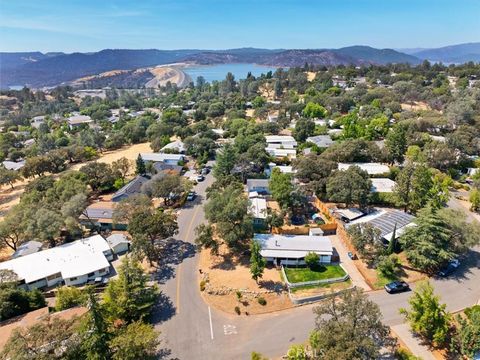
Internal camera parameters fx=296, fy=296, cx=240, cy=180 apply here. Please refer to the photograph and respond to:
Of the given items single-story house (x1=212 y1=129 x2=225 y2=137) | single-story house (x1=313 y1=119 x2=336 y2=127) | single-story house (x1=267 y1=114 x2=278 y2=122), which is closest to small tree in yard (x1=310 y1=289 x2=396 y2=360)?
single-story house (x1=313 y1=119 x2=336 y2=127)

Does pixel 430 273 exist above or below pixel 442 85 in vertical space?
below

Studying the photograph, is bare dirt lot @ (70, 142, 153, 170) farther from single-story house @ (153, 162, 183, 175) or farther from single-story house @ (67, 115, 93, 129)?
single-story house @ (67, 115, 93, 129)

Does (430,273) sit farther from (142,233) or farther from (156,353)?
(142,233)

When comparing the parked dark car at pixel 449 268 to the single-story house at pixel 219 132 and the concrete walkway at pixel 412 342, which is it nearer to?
the concrete walkway at pixel 412 342

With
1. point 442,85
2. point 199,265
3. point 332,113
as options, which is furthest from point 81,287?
point 442,85

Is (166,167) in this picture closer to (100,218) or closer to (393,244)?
(100,218)

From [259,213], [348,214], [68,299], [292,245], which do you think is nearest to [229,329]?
[292,245]
